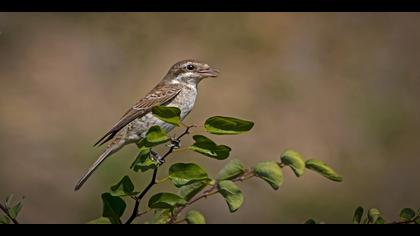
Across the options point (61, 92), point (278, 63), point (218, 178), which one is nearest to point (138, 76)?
point (61, 92)

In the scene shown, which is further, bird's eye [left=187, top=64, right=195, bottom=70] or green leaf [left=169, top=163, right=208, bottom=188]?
bird's eye [left=187, top=64, right=195, bottom=70]

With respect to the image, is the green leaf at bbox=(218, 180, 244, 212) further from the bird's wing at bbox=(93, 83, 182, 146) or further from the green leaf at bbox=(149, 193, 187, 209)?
the bird's wing at bbox=(93, 83, 182, 146)

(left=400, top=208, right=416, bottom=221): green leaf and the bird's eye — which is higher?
the bird's eye

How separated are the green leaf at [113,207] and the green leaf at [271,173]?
0.50 meters

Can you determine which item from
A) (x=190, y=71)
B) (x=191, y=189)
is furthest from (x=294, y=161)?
(x=190, y=71)

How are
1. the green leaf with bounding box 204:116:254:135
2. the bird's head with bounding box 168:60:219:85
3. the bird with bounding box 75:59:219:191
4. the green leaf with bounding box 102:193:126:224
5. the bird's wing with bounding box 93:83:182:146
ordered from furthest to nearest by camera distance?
the bird's head with bounding box 168:60:219:85
the bird with bounding box 75:59:219:191
the bird's wing with bounding box 93:83:182:146
the green leaf with bounding box 102:193:126:224
the green leaf with bounding box 204:116:254:135

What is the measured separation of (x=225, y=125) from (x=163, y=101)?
3.25m

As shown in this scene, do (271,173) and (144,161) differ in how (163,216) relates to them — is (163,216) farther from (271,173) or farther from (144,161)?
(271,173)

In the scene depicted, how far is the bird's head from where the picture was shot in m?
5.96

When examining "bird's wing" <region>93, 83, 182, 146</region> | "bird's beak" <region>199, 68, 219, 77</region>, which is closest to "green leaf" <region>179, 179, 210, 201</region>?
"bird's wing" <region>93, 83, 182, 146</region>

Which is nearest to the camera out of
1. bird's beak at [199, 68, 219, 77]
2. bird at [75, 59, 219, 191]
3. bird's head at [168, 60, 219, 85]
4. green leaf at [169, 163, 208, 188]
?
green leaf at [169, 163, 208, 188]

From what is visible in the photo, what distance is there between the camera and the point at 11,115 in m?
13.5

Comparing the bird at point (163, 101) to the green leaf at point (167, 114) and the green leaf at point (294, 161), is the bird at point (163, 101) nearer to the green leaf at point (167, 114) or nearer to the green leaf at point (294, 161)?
the green leaf at point (294, 161)

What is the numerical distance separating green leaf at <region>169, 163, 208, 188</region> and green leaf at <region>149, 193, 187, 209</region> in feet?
0.16
